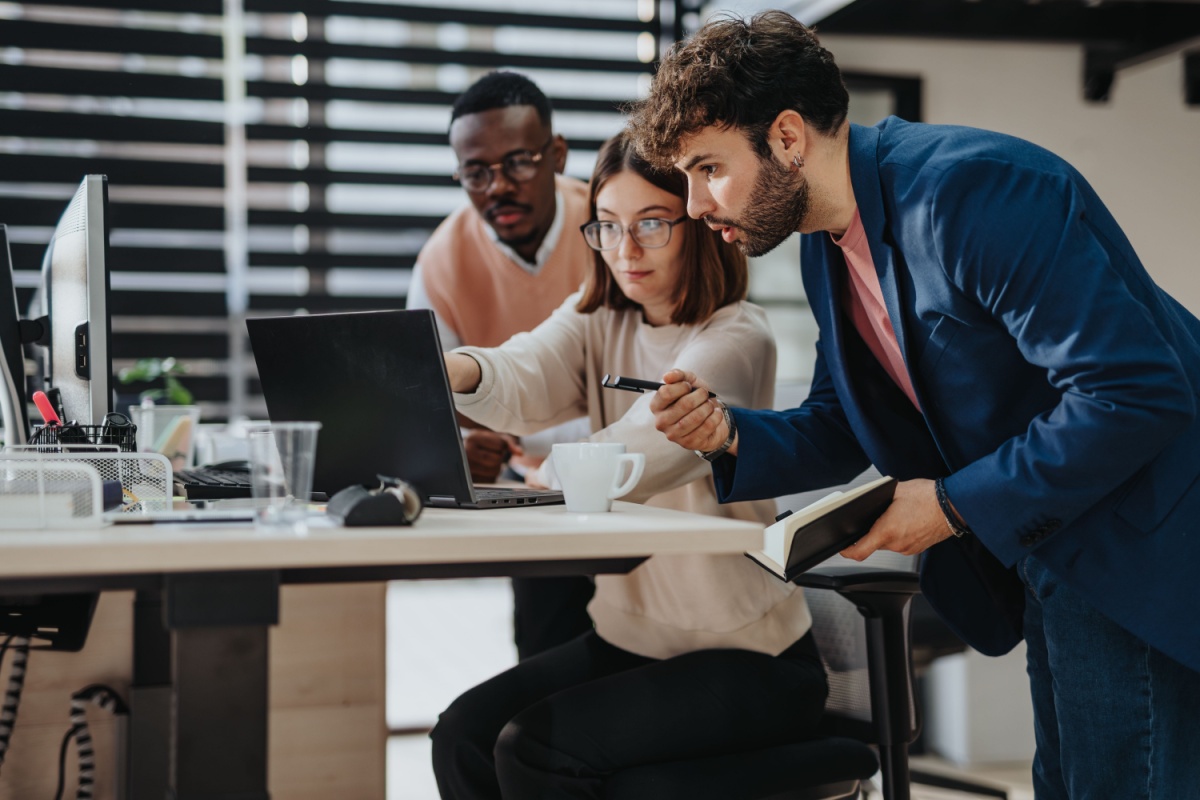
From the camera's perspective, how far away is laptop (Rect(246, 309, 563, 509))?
1.16 m

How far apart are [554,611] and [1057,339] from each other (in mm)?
1315

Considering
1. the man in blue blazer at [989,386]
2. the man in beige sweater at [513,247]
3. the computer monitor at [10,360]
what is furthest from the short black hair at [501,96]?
the computer monitor at [10,360]

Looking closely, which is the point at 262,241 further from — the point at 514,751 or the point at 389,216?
the point at 514,751

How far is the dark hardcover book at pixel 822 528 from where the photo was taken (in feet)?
3.65

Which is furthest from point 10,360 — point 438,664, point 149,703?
point 438,664

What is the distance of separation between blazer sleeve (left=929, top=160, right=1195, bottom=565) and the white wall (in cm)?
223

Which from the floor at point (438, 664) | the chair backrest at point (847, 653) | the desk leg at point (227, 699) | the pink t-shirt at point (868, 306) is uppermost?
the pink t-shirt at point (868, 306)

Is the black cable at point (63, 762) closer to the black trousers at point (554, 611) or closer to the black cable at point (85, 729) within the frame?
the black cable at point (85, 729)

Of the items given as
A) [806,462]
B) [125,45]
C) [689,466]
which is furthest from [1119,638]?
[125,45]

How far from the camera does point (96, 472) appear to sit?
3.34 ft

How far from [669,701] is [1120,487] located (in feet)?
1.91

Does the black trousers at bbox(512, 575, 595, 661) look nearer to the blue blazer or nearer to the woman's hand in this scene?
the woman's hand

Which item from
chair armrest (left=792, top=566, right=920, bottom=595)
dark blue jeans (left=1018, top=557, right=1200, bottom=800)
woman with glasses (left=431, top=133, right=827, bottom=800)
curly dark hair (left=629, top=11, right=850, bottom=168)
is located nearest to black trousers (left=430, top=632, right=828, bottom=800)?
woman with glasses (left=431, top=133, right=827, bottom=800)

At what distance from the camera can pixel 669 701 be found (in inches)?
54.1
